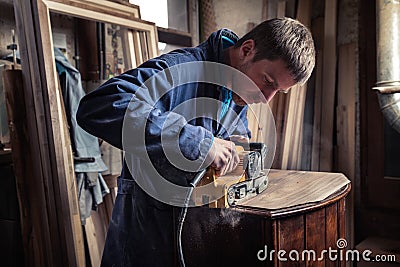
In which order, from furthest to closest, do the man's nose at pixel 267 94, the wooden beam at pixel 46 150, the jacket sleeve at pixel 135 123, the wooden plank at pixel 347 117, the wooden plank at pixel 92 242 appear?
the wooden plank at pixel 347 117, the wooden plank at pixel 92 242, the wooden beam at pixel 46 150, the man's nose at pixel 267 94, the jacket sleeve at pixel 135 123

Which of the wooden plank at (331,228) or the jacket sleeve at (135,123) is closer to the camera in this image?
the jacket sleeve at (135,123)

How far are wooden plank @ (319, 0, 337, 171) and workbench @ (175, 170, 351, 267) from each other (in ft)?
4.04

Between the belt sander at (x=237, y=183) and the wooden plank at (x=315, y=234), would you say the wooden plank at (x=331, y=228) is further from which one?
the belt sander at (x=237, y=183)

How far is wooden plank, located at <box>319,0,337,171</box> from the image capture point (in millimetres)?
2312

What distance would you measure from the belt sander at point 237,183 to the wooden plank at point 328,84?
49.4 inches

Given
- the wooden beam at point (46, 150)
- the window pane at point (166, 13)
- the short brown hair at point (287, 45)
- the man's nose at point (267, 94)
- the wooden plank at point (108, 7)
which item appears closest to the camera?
the short brown hair at point (287, 45)

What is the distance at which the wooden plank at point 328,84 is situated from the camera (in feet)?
7.59

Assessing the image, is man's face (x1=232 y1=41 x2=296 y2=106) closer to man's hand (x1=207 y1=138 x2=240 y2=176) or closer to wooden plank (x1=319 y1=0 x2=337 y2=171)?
man's hand (x1=207 y1=138 x2=240 y2=176)

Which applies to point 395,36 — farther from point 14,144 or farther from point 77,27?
point 14,144

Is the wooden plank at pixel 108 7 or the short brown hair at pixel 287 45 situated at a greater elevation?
the wooden plank at pixel 108 7

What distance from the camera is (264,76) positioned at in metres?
1.14

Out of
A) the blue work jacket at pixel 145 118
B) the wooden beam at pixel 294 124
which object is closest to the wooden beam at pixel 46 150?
the blue work jacket at pixel 145 118

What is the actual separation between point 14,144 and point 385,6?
6.34ft

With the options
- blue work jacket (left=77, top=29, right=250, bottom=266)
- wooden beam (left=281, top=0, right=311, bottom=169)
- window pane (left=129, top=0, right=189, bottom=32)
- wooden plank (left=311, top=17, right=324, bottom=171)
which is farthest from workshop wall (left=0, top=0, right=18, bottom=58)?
wooden plank (left=311, top=17, right=324, bottom=171)
